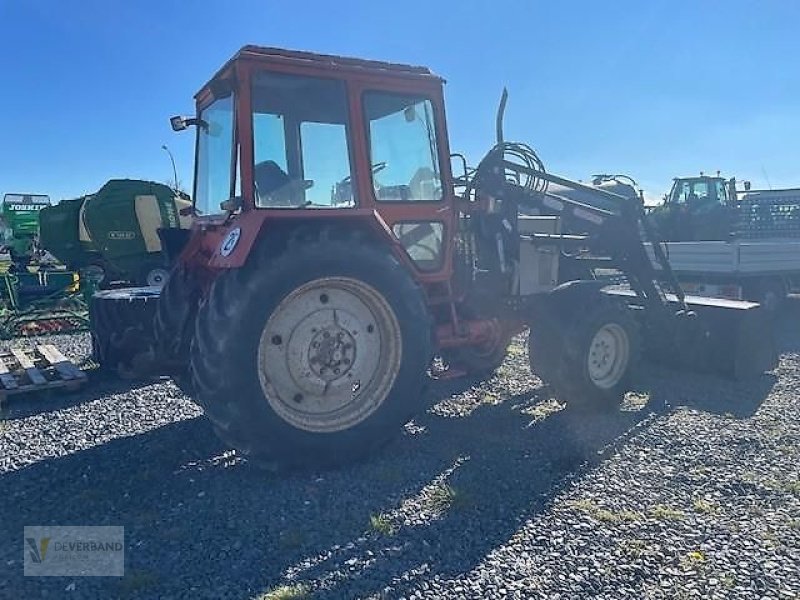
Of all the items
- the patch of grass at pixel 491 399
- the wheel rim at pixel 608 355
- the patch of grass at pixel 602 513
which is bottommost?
the patch of grass at pixel 602 513

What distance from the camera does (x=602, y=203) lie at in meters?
6.50

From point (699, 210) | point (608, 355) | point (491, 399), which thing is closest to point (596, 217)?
point (608, 355)

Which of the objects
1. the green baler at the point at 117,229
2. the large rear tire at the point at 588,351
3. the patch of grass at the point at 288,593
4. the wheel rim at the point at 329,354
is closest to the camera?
the patch of grass at the point at 288,593

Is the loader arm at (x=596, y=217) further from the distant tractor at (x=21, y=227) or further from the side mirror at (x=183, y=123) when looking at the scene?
the distant tractor at (x=21, y=227)

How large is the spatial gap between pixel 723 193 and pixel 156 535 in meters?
15.4

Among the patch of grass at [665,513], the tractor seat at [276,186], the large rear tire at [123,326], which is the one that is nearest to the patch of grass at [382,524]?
the patch of grass at [665,513]

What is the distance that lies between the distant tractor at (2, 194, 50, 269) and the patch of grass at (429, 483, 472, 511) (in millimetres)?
18589

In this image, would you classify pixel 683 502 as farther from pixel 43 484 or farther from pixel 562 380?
pixel 43 484

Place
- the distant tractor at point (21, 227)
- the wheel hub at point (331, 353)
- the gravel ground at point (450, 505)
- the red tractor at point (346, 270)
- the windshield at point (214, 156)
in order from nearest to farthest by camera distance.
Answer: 1. the gravel ground at point (450, 505)
2. the red tractor at point (346, 270)
3. the wheel hub at point (331, 353)
4. the windshield at point (214, 156)
5. the distant tractor at point (21, 227)

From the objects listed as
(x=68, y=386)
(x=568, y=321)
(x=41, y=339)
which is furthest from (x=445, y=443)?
(x=41, y=339)

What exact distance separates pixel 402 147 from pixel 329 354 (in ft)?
5.53

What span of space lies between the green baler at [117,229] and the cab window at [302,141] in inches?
370

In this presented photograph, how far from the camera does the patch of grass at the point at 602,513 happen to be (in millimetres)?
3559

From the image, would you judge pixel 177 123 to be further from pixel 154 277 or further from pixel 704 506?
pixel 154 277
